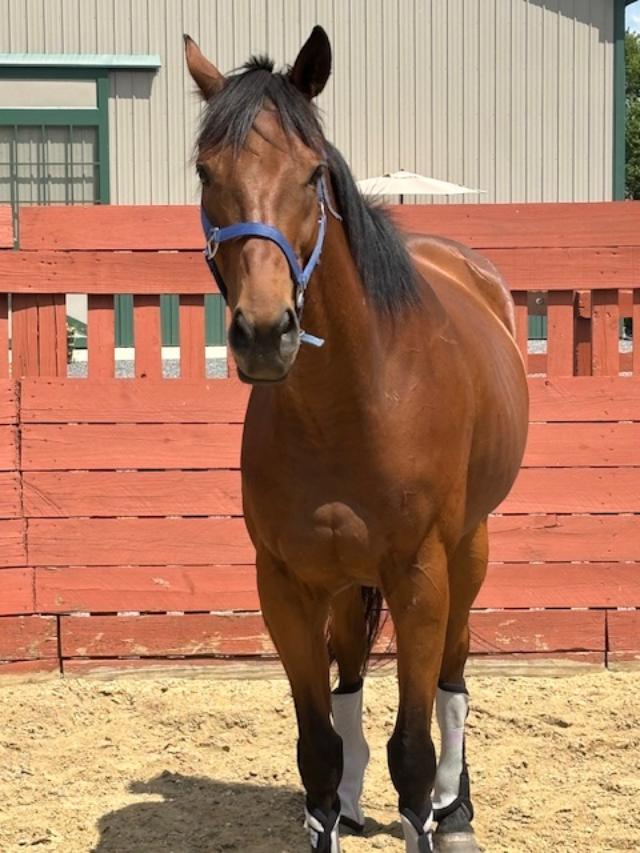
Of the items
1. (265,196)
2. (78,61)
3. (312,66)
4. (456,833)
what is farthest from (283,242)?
(78,61)

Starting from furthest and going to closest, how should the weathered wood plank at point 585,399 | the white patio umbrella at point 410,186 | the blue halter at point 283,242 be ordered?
the white patio umbrella at point 410,186 < the weathered wood plank at point 585,399 < the blue halter at point 283,242

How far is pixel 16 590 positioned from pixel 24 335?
99 cm

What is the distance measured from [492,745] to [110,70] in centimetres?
1237

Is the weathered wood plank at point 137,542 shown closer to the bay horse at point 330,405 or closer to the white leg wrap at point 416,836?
the bay horse at point 330,405

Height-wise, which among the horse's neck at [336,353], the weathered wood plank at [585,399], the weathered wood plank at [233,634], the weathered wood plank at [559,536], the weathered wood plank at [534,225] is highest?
the weathered wood plank at [534,225]

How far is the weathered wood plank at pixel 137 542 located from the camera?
4.73 m

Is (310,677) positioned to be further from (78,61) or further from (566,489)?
(78,61)

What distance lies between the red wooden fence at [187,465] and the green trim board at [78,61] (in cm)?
1065

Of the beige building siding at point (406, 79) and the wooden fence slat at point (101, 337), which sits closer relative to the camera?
the wooden fence slat at point (101, 337)

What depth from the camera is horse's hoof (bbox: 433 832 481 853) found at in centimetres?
338

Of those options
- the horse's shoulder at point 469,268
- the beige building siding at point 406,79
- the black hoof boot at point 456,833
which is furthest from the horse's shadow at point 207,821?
the beige building siding at point 406,79

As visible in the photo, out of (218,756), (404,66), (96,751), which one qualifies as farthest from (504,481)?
(404,66)

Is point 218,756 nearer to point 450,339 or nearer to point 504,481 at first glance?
point 504,481

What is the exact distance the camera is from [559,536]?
15.9 feet
